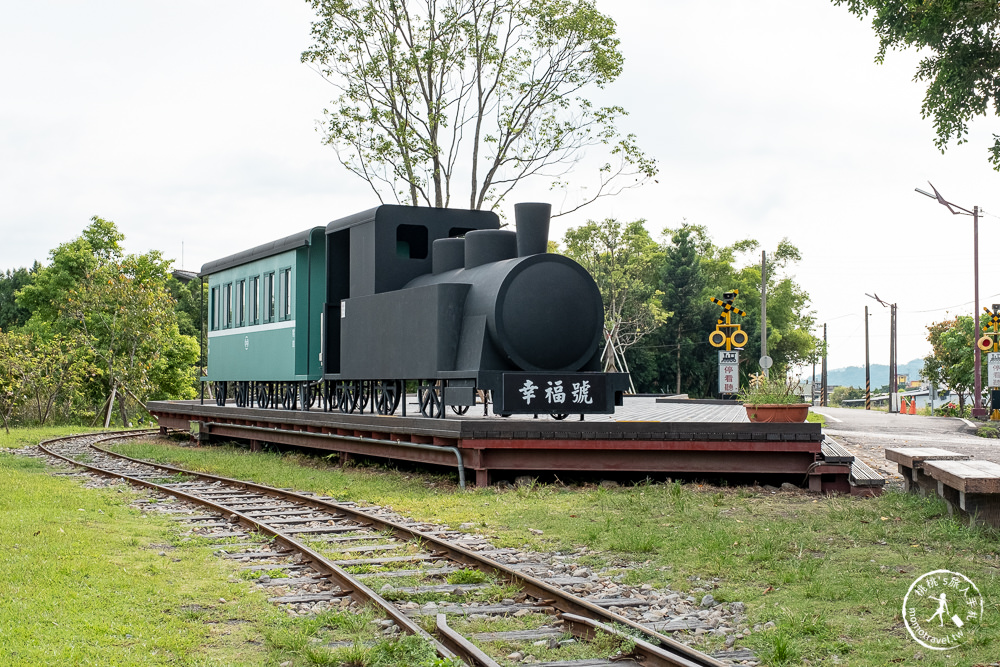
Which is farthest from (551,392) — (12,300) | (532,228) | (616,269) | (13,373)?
(12,300)

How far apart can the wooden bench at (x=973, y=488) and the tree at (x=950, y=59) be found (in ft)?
22.5

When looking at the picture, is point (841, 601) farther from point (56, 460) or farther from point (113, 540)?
point (56, 460)

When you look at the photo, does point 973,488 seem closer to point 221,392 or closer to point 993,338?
point 221,392

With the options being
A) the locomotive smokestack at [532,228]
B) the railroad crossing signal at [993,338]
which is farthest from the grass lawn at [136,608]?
the railroad crossing signal at [993,338]

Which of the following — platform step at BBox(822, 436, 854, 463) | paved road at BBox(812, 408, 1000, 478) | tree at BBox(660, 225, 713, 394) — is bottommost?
paved road at BBox(812, 408, 1000, 478)

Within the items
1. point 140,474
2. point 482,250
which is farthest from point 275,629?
point 140,474

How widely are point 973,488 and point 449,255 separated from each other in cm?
834

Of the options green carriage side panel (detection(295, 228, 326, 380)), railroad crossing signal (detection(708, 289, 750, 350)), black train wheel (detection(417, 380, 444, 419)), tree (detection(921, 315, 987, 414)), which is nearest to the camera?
black train wheel (detection(417, 380, 444, 419))

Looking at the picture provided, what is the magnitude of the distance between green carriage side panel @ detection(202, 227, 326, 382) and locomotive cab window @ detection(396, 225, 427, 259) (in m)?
1.91

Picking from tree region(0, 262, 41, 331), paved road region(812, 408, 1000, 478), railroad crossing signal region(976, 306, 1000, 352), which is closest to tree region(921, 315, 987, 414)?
railroad crossing signal region(976, 306, 1000, 352)

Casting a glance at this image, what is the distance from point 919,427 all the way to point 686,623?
24.0 m

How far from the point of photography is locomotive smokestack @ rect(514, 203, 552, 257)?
1271 cm

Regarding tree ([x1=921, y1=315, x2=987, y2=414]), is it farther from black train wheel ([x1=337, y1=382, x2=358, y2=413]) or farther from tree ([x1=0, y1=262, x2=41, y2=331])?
tree ([x1=0, y1=262, x2=41, y2=331])

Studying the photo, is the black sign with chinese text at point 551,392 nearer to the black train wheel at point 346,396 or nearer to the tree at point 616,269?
the black train wheel at point 346,396
